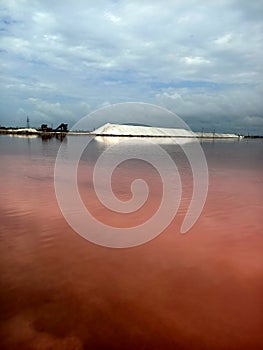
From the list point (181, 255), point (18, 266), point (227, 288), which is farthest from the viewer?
point (181, 255)

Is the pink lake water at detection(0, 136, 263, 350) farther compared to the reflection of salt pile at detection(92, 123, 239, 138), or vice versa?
the reflection of salt pile at detection(92, 123, 239, 138)

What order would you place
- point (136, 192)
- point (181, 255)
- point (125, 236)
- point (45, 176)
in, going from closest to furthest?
point (181, 255) < point (125, 236) < point (136, 192) < point (45, 176)

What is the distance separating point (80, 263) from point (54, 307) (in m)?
1.13

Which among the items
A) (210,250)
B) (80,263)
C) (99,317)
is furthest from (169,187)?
(99,317)

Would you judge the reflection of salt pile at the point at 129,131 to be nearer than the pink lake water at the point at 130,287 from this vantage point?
No

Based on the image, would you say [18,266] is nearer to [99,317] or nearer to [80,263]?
[80,263]

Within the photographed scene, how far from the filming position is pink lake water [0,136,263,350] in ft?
10.4

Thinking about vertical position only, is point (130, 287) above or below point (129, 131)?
below

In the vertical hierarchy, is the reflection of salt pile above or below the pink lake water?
above

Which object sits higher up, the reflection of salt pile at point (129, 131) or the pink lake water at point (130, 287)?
the reflection of salt pile at point (129, 131)

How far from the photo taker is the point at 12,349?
294 centimetres

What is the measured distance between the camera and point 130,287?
4051 mm

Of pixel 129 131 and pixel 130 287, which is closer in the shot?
pixel 130 287

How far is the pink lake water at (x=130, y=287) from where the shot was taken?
3.17 metres
